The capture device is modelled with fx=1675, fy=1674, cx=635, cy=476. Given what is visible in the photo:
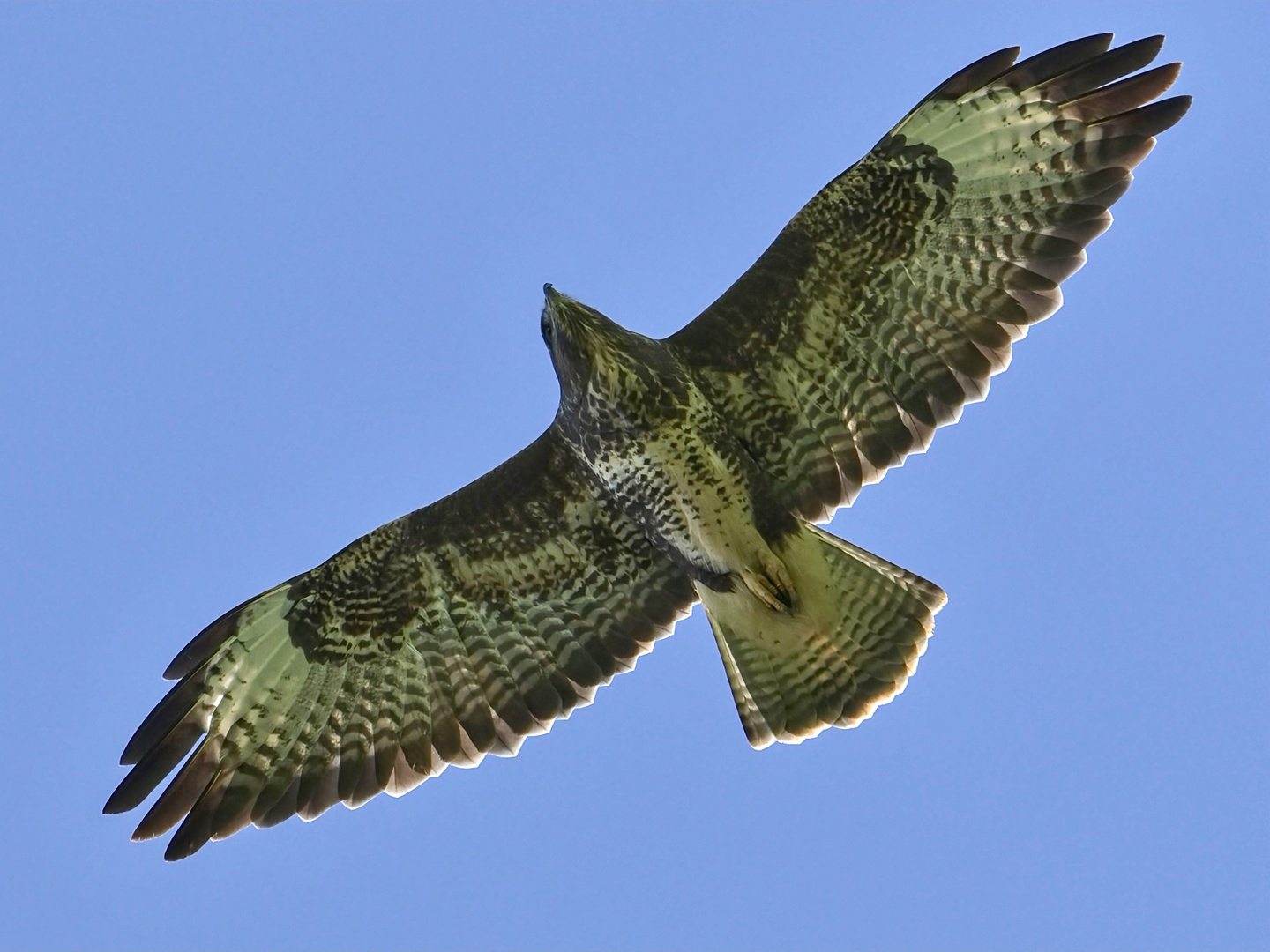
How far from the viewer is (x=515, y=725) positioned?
30.7 feet

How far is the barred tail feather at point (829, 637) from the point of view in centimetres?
899

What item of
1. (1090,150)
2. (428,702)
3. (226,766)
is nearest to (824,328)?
(1090,150)

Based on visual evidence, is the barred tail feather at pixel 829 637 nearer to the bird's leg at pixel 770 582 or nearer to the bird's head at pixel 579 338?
the bird's leg at pixel 770 582

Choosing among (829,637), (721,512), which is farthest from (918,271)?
(829,637)

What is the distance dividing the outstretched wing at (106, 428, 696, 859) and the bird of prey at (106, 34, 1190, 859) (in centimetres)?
1

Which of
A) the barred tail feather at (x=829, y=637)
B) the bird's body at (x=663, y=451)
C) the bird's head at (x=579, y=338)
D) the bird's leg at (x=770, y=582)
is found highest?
the bird's head at (x=579, y=338)

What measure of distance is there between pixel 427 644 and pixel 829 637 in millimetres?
2275

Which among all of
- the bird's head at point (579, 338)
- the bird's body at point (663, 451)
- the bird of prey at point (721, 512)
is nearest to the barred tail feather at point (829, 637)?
the bird of prey at point (721, 512)

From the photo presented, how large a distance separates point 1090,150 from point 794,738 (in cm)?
350

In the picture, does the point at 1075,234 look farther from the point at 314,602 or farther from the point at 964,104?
the point at 314,602

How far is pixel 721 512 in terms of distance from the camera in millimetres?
8969

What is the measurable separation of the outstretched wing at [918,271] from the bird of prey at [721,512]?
0.04 feet

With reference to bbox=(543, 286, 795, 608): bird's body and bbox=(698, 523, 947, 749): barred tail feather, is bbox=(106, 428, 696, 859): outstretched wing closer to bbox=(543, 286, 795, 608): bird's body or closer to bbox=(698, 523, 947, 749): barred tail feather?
bbox=(543, 286, 795, 608): bird's body

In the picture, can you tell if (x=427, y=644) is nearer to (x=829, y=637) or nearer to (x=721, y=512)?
(x=721, y=512)
